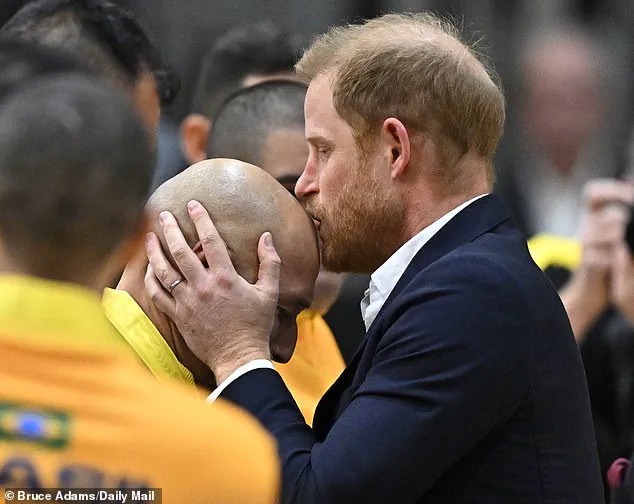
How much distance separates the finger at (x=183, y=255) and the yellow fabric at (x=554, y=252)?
85.0 inches

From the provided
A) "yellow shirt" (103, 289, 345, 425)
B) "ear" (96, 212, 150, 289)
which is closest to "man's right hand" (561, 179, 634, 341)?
"yellow shirt" (103, 289, 345, 425)

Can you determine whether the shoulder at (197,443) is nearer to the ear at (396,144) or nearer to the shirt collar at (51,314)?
the shirt collar at (51,314)

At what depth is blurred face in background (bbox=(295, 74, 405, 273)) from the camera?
2713 mm

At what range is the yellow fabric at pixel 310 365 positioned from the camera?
325cm

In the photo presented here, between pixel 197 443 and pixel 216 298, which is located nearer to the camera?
pixel 197 443

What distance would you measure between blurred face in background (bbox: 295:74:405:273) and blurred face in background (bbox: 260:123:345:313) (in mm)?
640

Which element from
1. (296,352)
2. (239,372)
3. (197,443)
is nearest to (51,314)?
(197,443)

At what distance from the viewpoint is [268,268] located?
2.64 m

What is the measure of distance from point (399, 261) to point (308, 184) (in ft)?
0.89

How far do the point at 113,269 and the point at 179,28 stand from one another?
6.10 meters

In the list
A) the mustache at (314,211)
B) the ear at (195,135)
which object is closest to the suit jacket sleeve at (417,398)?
the mustache at (314,211)

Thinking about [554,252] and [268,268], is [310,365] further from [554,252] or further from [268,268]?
[554,252]

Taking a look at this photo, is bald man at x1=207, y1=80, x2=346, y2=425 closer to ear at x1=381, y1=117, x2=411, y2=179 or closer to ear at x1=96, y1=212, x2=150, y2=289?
ear at x1=381, y1=117, x2=411, y2=179

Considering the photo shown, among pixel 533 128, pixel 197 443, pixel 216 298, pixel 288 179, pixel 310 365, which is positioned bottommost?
pixel 533 128
